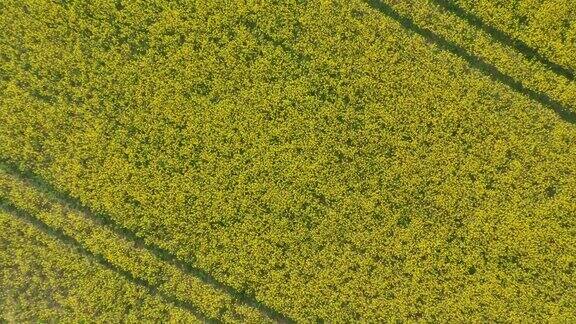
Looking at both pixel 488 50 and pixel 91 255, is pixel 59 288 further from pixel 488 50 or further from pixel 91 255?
pixel 488 50

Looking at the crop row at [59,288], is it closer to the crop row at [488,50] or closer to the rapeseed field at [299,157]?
the rapeseed field at [299,157]

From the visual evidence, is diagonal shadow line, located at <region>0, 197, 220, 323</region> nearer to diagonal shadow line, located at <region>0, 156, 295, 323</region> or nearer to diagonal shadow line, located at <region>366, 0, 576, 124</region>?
diagonal shadow line, located at <region>0, 156, 295, 323</region>

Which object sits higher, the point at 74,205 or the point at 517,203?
the point at 517,203

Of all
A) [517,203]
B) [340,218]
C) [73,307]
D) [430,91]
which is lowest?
[73,307]

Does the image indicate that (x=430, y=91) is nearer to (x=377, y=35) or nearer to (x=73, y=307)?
(x=377, y=35)

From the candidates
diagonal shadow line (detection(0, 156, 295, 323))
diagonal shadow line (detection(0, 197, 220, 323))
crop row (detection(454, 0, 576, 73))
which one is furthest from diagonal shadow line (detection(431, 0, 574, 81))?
diagonal shadow line (detection(0, 197, 220, 323))

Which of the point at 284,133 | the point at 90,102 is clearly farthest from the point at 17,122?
the point at 284,133
